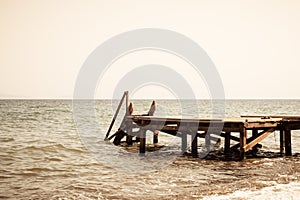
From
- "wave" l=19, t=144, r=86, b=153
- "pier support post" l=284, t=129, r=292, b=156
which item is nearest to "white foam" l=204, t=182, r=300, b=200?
"pier support post" l=284, t=129, r=292, b=156

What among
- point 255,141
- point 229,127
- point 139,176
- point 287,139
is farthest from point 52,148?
point 287,139

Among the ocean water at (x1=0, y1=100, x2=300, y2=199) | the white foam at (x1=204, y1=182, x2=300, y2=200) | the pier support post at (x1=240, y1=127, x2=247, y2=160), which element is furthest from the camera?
the pier support post at (x1=240, y1=127, x2=247, y2=160)

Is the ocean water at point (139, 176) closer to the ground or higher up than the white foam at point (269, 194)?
closer to the ground

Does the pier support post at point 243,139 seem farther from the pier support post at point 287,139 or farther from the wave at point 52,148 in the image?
the wave at point 52,148

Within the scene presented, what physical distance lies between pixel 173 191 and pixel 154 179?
68.5 inches

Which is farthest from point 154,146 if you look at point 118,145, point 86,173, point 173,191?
point 173,191

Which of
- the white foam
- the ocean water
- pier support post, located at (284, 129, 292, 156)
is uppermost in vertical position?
pier support post, located at (284, 129, 292, 156)

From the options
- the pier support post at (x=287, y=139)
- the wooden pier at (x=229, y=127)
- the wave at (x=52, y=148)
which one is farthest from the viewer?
the wave at (x=52, y=148)

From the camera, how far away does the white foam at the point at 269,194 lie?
8.25 metres

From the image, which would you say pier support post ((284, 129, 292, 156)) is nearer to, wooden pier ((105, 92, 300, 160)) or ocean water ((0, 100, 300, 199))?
wooden pier ((105, 92, 300, 160))

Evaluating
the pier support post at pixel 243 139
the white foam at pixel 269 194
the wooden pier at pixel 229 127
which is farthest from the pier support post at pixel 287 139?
the white foam at pixel 269 194

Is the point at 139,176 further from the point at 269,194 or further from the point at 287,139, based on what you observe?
the point at 287,139

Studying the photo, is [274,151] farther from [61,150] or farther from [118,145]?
[61,150]

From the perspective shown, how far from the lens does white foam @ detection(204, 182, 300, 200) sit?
825 cm
